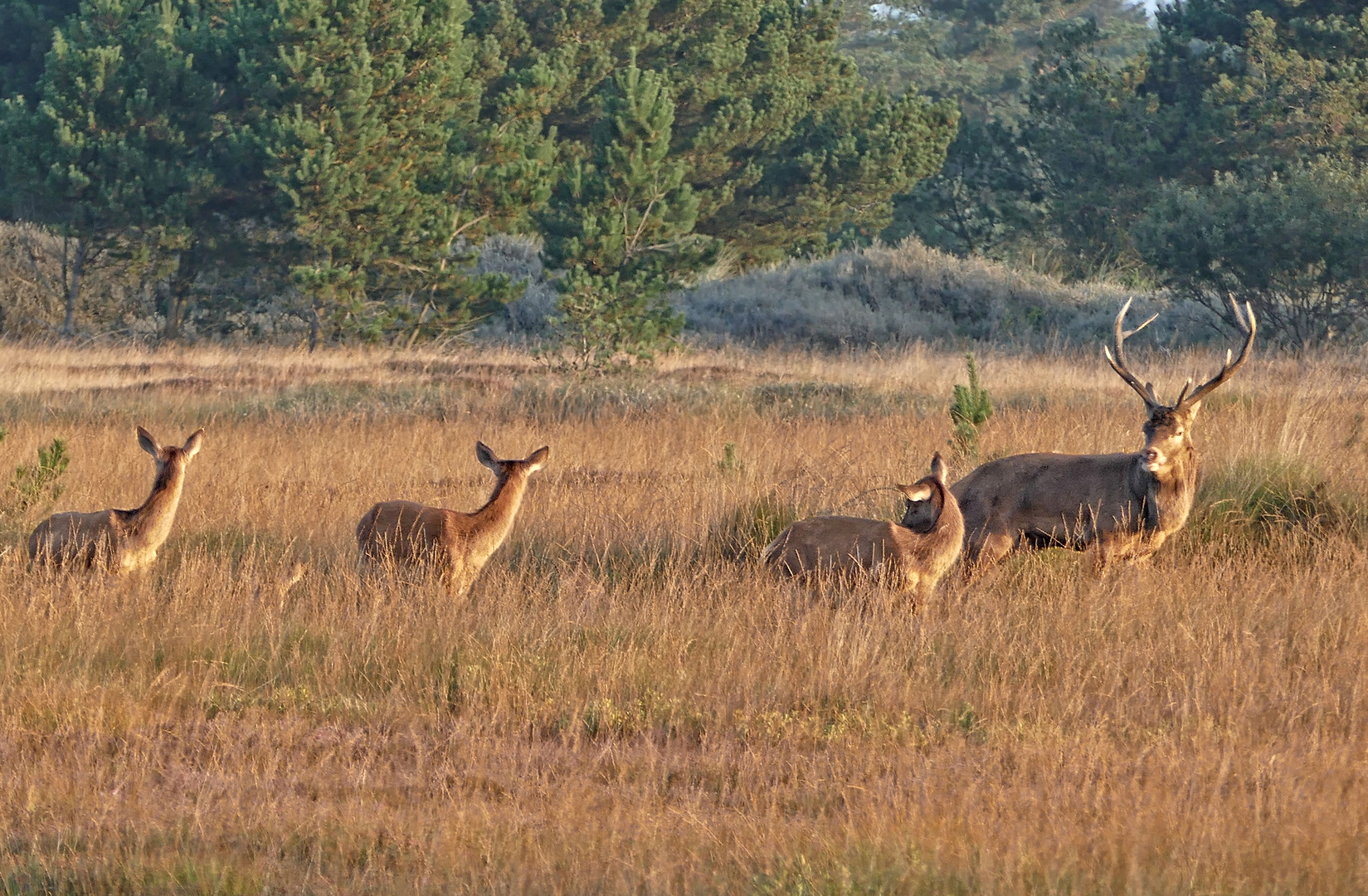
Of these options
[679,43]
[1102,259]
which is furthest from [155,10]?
[1102,259]

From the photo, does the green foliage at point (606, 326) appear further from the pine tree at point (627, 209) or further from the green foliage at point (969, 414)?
the green foliage at point (969, 414)

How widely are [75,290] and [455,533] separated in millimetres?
28970

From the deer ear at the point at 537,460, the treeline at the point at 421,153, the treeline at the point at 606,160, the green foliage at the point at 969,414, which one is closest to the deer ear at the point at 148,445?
the deer ear at the point at 537,460

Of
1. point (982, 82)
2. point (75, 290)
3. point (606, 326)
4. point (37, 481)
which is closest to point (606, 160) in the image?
point (606, 326)

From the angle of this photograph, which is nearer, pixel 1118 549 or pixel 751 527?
pixel 1118 549

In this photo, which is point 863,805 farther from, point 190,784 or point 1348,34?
point 1348,34

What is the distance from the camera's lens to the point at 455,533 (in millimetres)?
7211

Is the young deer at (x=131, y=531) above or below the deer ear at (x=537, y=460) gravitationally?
below

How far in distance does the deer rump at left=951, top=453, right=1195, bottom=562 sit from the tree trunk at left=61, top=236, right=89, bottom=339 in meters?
28.5

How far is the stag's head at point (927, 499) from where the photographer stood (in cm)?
645

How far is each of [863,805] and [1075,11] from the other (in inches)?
2643

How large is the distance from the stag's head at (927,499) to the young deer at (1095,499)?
46 centimetres

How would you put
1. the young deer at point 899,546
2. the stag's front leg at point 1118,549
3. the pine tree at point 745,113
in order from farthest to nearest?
1. the pine tree at point 745,113
2. the stag's front leg at point 1118,549
3. the young deer at point 899,546

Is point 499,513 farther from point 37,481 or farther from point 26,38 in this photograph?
point 26,38
